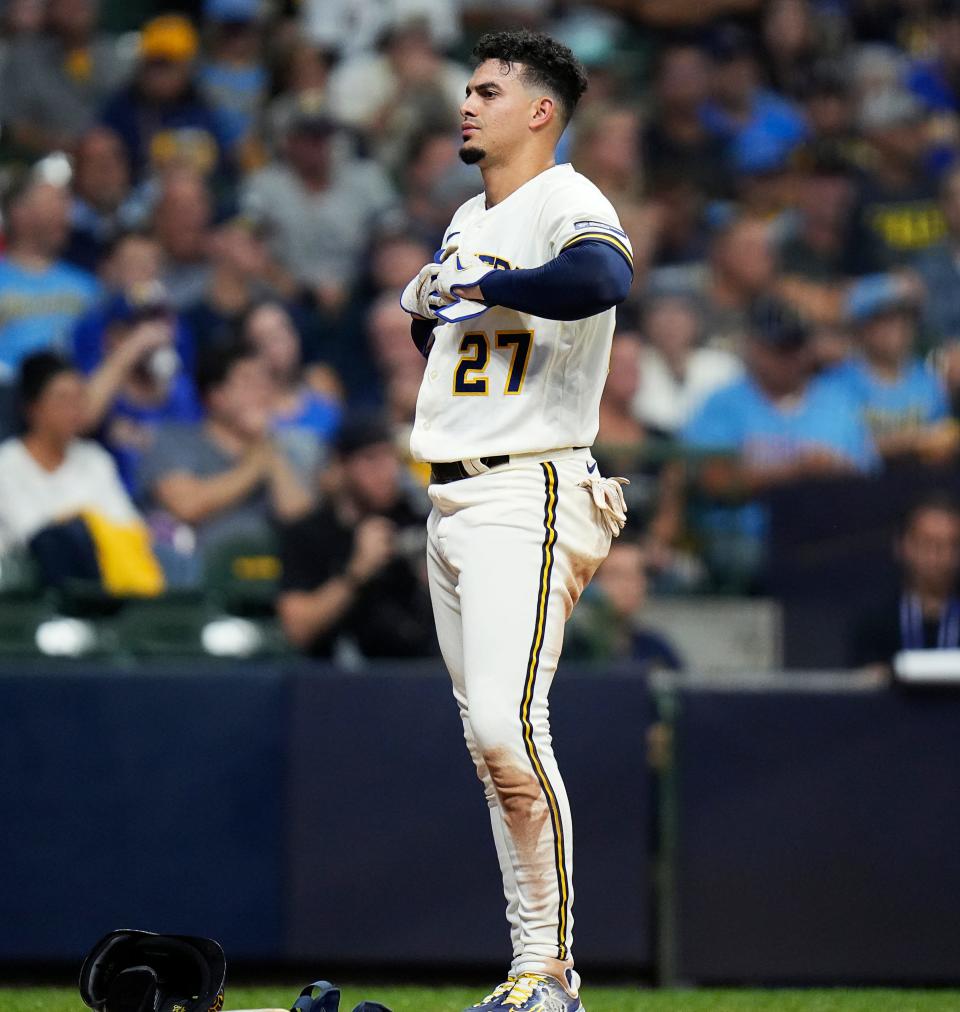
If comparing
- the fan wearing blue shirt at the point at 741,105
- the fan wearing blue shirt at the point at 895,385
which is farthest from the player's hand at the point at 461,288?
the fan wearing blue shirt at the point at 741,105

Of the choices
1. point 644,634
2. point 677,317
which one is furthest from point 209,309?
point 644,634

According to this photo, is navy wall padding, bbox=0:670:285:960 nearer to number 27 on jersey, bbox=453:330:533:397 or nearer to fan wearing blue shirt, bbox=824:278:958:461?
number 27 on jersey, bbox=453:330:533:397

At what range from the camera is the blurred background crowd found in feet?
19.1

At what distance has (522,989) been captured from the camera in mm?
3254

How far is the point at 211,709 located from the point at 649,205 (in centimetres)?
480

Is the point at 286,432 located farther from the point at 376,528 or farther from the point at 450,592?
the point at 450,592

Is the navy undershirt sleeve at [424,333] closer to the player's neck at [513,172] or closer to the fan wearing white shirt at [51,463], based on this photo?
the player's neck at [513,172]

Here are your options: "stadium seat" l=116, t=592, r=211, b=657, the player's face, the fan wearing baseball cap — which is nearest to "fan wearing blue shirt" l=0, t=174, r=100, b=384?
the fan wearing baseball cap

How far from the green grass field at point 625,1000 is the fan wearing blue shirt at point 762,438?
213 centimetres

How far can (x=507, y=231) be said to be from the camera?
138 inches

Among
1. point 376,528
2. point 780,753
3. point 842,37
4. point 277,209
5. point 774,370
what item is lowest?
point 780,753

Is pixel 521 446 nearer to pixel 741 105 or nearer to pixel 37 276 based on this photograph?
pixel 37 276

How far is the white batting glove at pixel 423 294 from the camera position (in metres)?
3.47

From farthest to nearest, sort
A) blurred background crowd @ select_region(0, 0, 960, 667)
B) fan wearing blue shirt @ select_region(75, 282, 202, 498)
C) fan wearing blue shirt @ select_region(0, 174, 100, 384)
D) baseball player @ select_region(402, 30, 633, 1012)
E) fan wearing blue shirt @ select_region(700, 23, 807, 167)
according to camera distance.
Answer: fan wearing blue shirt @ select_region(700, 23, 807, 167), fan wearing blue shirt @ select_region(0, 174, 100, 384), fan wearing blue shirt @ select_region(75, 282, 202, 498), blurred background crowd @ select_region(0, 0, 960, 667), baseball player @ select_region(402, 30, 633, 1012)
